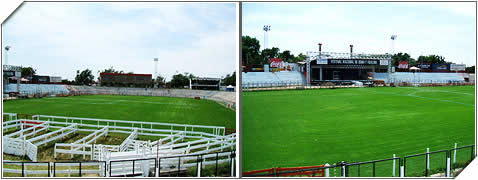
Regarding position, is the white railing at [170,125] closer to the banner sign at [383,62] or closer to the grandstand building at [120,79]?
the grandstand building at [120,79]

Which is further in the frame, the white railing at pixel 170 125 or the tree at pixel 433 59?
the tree at pixel 433 59

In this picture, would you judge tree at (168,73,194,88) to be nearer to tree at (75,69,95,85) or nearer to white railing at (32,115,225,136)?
tree at (75,69,95,85)

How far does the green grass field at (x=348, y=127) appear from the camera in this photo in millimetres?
5047

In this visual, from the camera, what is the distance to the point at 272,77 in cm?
1330

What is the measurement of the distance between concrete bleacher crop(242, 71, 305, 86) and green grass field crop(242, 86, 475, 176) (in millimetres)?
787

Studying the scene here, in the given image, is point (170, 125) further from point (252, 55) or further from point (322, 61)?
point (322, 61)

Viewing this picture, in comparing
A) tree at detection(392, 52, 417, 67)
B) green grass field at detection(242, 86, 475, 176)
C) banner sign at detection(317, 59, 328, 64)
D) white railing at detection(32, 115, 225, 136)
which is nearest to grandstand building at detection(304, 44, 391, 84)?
banner sign at detection(317, 59, 328, 64)

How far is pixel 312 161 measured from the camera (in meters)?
4.76

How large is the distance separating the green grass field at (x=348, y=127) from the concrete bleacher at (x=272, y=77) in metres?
0.79

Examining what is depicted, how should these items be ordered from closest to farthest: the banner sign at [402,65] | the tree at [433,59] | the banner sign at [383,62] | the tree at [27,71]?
the tree at [27,71] → the banner sign at [383,62] → the tree at [433,59] → the banner sign at [402,65]

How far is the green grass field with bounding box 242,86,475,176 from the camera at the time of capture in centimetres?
505

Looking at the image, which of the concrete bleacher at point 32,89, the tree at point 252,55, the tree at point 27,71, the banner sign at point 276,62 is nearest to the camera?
the tree at point 27,71

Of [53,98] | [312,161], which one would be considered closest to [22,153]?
[312,161]

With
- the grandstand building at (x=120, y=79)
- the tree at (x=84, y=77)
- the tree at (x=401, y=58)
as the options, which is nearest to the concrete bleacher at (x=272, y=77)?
the tree at (x=84, y=77)
